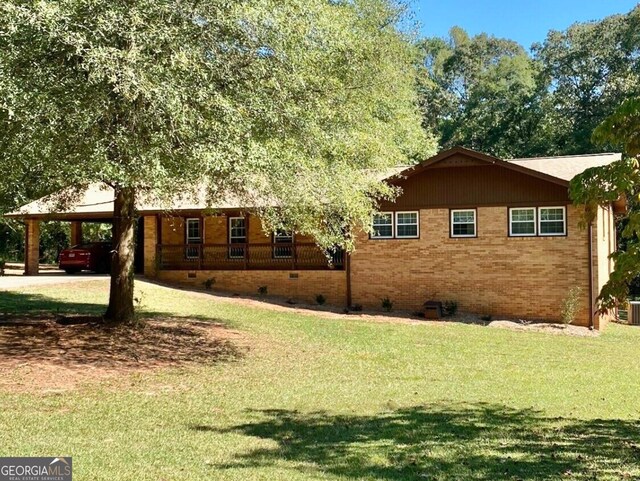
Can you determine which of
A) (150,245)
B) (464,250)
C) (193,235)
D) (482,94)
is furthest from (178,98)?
(482,94)

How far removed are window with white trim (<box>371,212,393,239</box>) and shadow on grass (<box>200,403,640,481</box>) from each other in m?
12.8

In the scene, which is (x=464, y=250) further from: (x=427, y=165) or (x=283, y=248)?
(x=283, y=248)

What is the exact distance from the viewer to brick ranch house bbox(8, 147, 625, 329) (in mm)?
18328

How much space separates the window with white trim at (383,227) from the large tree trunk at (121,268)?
993cm

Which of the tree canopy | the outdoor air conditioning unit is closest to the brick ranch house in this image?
the outdoor air conditioning unit

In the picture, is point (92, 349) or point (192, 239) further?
point (192, 239)

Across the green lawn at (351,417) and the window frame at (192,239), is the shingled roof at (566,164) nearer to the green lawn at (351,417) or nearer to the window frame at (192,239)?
the green lawn at (351,417)

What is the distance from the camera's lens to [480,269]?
1928 cm

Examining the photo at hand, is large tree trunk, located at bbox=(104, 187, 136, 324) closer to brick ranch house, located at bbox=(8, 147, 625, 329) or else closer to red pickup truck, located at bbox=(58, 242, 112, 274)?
brick ranch house, located at bbox=(8, 147, 625, 329)

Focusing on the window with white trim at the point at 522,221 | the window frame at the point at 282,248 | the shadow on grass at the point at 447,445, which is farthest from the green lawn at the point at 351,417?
the window frame at the point at 282,248

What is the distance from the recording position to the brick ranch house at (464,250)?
1833 cm

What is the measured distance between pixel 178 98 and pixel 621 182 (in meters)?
5.56

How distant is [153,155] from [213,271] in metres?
15.4

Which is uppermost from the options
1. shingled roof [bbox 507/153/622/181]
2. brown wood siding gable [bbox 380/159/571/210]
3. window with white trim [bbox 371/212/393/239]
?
shingled roof [bbox 507/153/622/181]
